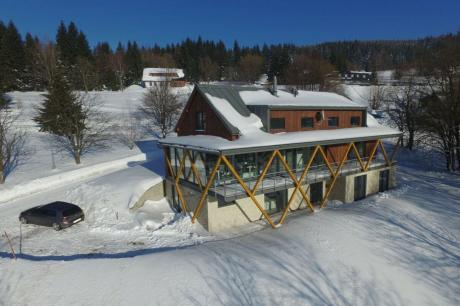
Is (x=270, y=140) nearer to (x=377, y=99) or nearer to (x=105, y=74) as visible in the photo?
(x=377, y=99)

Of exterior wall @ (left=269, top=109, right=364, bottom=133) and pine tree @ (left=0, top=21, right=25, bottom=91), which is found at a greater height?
pine tree @ (left=0, top=21, right=25, bottom=91)

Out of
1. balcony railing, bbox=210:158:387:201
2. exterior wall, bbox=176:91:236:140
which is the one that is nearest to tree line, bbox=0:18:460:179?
exterior wall, bbox=176:91:236:140

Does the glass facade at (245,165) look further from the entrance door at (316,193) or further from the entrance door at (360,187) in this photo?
the entrance door at (360,187)

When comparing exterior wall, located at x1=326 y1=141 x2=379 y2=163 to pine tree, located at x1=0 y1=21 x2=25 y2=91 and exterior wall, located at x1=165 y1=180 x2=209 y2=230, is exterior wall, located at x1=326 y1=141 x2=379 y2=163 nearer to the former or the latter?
exterior wall, located at x1=165 y1=180 x2=209 y2=230

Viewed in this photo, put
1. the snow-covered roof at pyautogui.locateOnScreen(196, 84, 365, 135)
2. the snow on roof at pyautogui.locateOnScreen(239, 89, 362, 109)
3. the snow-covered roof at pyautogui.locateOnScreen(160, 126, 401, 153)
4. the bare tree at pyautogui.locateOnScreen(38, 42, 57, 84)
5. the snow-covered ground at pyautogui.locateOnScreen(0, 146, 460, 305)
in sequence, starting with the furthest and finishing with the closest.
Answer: the bare tree at pyautogui.locateOnScreen(38, 42, 57, 84) → the snow on roof at pyautogui.locateOnScreen(239, 89, 362, 109) → the snow-covered roof at pyautogui.locateOnScreen(196, 84, 365, 135) → the snow-covered roof at pyautogui.locateOnScreen(160, 126, 401, 153) → the snow-covered ground at pyautogui.locateOnScreen(0, 146, 460, 305)

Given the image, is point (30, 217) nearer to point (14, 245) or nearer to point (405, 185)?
point (14, 245)

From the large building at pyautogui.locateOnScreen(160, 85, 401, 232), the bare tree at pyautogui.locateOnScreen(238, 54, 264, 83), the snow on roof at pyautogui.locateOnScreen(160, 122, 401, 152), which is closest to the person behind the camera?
the snow on roof at pyautogui.locateOnScreen(160, 122, 401, 152)
